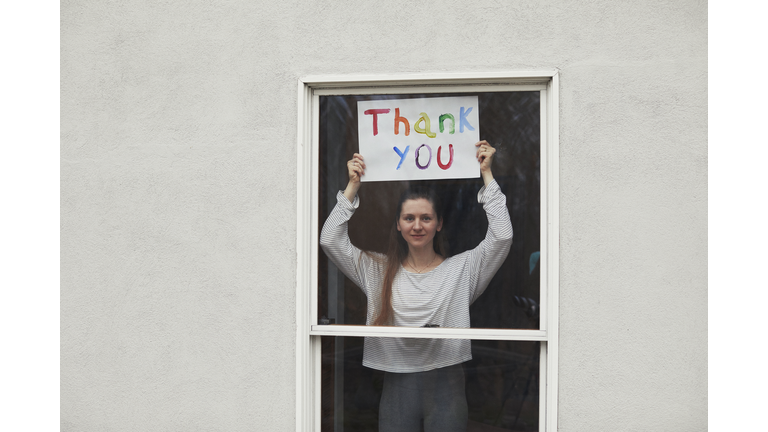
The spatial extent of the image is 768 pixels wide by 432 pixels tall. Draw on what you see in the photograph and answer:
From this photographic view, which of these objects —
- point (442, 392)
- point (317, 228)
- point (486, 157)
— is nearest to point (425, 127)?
point (486, 157)

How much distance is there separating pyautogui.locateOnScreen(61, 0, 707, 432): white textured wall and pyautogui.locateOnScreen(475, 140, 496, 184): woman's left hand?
398 mm

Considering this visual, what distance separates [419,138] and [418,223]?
0.50m

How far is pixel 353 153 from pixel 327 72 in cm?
49

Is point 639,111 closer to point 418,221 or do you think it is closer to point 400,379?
point 418,221

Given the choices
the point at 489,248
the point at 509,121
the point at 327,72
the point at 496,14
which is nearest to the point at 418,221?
the point at 489,248

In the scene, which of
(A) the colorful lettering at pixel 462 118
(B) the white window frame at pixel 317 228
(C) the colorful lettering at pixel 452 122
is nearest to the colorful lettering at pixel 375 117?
(B) the white window frame at pixel 317 228

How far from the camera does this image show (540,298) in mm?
2842

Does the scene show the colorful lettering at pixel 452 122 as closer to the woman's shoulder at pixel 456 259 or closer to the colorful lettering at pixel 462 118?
the colorful lettering at pixel 462 118

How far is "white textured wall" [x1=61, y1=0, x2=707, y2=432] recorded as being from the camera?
2723 mm

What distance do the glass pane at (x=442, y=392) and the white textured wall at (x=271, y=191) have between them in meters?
0.24

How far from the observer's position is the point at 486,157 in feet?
9.45

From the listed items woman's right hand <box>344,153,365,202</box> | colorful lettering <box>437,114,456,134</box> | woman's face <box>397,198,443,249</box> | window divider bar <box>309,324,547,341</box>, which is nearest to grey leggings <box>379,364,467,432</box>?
window divider bar <box>309,324,547,341</box>

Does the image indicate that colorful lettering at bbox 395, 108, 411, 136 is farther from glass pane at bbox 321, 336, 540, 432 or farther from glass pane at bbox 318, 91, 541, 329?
glass pane at bbox 321, 336, 540, 432

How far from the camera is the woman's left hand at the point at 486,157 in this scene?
9.44 feet
